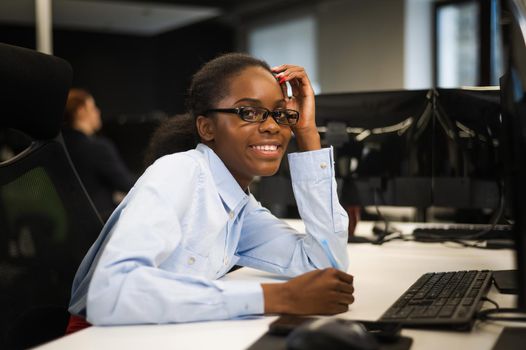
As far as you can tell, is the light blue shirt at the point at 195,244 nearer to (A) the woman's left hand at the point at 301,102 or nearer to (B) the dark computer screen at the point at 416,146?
(A) the woman's left hand at the point at 301,102

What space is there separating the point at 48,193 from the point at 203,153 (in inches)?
13.5

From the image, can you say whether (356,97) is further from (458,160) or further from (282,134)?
(282,134)

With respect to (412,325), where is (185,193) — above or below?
above

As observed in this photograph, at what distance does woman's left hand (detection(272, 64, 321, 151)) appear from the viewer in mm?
1364

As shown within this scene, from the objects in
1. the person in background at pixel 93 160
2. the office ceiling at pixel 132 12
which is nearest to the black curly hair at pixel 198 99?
the person in background at pixel 93 160

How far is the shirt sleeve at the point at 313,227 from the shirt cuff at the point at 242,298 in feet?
1.13

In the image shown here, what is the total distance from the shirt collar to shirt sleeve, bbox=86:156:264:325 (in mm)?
190

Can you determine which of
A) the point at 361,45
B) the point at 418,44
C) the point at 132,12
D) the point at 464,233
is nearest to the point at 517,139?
the point at 464,233

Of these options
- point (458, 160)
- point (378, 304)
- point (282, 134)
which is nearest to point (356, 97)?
point (458, 160)

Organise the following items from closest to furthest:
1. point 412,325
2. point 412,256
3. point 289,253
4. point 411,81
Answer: point 412,325, point 289,253, point 412,256, point 411,81

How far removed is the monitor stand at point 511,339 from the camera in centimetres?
83

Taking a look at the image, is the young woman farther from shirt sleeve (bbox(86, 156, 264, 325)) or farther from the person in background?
the person in background

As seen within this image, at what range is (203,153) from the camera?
1253 mm

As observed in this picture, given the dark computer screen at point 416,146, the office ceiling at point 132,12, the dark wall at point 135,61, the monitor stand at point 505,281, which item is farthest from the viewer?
the dark wall at point 135,61
